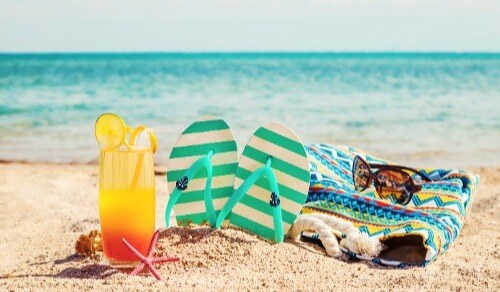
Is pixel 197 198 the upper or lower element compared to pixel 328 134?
upper

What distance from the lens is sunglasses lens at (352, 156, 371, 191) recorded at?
4.31m

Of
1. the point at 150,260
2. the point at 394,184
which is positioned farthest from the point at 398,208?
the point at 150,260

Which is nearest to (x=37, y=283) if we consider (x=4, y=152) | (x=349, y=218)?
(x=349, y=218)

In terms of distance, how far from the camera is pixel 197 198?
11.7ft

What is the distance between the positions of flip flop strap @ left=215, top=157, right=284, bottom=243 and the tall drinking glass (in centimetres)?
37

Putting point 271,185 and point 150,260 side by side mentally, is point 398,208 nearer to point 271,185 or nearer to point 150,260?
point 271,185

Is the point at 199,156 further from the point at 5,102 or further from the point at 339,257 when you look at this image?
the point at 5,102

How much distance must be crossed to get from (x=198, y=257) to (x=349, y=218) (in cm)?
107

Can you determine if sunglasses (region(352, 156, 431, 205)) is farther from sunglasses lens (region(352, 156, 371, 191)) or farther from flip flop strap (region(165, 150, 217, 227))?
flip flop strap (region(165, 150, 217, 227))

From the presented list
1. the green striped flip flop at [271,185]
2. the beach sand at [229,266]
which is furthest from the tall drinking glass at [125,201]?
the green striped flip flop at [271,185]

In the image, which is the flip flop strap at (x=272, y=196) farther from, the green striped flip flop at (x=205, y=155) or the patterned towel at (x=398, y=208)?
the patterned towel at (x=398, y=208)

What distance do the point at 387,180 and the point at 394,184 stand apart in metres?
→ 0.07

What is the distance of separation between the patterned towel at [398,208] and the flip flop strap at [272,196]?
46 cm

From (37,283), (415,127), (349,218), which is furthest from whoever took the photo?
(415,127)
